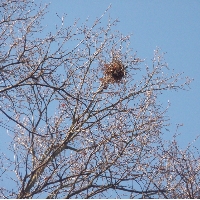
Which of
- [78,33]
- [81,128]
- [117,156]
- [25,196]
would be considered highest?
[78,33]

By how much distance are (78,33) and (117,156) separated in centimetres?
208

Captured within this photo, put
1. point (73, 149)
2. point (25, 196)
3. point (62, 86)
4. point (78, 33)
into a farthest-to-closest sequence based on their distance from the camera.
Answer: point (73, 149) → point (78, 33) → point (62, 86) → point (25, 196)

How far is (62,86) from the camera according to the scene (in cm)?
619

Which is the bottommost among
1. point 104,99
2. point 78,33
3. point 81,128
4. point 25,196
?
point 25,196

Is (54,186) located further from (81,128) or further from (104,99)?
(104,99)

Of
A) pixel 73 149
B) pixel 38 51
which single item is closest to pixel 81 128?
pixel 73 149

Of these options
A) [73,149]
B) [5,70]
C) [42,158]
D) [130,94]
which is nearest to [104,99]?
[130,94]

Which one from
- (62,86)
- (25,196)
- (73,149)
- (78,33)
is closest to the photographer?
(25,196)

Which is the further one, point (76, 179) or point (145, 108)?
point (145, 108)

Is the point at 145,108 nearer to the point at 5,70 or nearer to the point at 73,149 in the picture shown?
the point at 73,149

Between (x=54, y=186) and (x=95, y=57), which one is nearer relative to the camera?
(x=54, y=186)

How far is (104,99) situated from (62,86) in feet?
4.25

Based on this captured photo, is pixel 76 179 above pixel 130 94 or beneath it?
beneath

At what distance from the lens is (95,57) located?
750cm
